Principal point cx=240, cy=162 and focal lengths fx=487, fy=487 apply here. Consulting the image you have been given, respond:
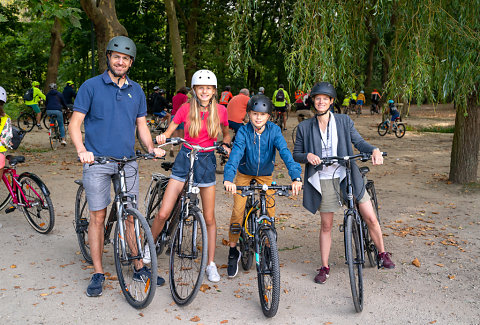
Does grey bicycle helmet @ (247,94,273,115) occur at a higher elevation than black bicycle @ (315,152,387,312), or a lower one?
higher

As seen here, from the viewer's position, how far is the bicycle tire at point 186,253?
4.02 m

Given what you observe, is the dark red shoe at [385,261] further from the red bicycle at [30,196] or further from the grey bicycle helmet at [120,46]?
the red bicycle at [30,196]

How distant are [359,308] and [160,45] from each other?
28934 mm

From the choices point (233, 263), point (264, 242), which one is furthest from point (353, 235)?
point (233, 263)

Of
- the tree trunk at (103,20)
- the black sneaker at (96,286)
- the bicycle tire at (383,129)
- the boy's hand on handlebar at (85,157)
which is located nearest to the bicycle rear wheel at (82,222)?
the black sneaker at (96,286)

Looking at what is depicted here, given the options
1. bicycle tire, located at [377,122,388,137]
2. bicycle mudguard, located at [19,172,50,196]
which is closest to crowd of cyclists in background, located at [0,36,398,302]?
bicycle mudguard, located at [19,172,50,196]

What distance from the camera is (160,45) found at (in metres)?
30.9

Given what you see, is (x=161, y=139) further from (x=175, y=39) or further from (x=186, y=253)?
(x=175, y=39)

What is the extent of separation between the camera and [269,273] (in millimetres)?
3871

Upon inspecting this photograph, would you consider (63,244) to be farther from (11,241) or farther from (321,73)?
(321,73)

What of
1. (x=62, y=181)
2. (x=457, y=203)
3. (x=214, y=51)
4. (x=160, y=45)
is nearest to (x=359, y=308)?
(x=457, y=203)

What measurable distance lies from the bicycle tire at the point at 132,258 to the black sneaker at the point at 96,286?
25 centimetres

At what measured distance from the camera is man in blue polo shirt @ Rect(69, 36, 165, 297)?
399cm

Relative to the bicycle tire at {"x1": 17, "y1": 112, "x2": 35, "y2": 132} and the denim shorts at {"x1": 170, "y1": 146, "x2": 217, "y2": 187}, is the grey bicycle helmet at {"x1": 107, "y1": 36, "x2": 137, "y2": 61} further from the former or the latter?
the bicycle tire at {"x1": 17, "y1": 112, "x2": 35, "y2": 132}
